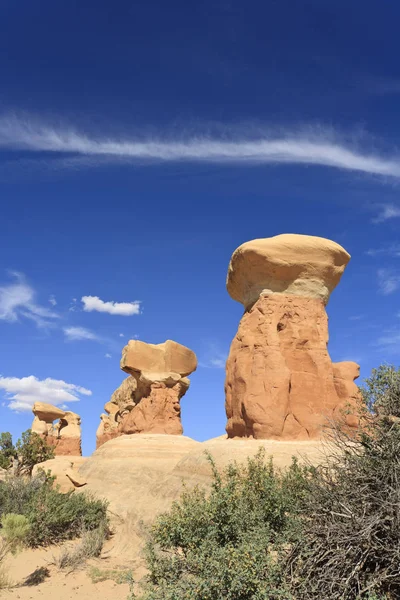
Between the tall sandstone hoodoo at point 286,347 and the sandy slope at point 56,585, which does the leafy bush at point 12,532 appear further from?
the tall sandstone hoodoo at point 286,347

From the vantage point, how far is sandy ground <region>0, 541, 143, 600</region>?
10.6m

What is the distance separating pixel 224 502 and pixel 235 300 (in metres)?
14.1

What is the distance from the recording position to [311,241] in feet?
62.8

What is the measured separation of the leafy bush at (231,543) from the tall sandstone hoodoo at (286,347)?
765cm

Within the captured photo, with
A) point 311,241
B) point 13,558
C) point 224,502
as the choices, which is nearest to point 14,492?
point 13,558

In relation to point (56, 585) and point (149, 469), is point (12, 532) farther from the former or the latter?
point (149, 469)

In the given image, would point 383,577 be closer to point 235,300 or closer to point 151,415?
point 235,300

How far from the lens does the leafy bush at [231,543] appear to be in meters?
6.54

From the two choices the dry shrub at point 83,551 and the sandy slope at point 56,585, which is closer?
the sandy slope at point 56,585

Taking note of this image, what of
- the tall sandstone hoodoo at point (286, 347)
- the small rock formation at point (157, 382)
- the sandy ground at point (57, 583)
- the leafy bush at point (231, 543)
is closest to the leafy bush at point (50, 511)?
the sandy ground at point (57, 583)

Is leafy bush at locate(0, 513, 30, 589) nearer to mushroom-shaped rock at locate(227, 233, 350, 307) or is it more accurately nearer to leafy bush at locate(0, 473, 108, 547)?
leafy bush at locate(0, 473, 108, 547)

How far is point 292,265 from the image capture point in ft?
61.9

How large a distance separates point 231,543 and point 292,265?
12939mm

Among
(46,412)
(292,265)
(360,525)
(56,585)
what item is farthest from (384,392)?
(46,412)
